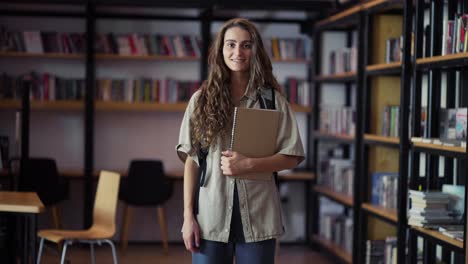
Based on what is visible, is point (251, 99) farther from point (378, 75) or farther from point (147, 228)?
point (147, 228)

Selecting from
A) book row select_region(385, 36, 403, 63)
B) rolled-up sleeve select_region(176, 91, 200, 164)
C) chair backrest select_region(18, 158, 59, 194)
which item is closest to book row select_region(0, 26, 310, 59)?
chair backrest select_region(18, 158, 59, 194)

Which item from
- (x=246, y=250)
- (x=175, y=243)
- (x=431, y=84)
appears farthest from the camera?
(x=175, y=243)

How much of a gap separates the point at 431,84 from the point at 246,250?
9.10 feet

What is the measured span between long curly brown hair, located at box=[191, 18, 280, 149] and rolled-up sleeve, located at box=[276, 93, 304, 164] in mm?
98

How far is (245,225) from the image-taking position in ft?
8.25

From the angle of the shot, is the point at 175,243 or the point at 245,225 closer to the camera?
the point at 245,225

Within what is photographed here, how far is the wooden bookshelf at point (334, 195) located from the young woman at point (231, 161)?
3.78 metres

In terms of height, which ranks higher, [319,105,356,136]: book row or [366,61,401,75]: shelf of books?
[366,61,401,75]: shelf of books

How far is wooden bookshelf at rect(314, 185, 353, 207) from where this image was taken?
20.9 feet

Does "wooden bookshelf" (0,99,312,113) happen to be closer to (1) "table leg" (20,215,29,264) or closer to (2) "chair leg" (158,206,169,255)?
(2) "chair leg" (158,206,169,255)

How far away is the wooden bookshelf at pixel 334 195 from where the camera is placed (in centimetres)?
637

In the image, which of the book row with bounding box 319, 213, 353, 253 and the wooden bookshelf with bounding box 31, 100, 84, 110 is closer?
the book row with bounding box 319, 213, 353, 253

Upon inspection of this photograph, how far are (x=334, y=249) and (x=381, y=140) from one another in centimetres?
165

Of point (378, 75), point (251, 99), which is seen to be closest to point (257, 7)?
point (378, 75)
